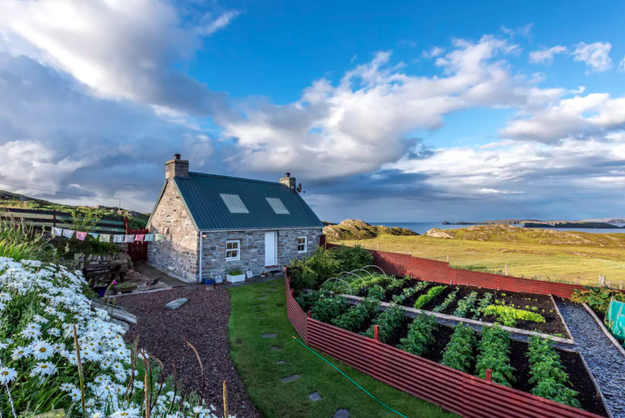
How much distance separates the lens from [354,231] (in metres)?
37.9

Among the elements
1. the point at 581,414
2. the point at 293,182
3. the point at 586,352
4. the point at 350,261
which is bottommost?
the point at 586,352

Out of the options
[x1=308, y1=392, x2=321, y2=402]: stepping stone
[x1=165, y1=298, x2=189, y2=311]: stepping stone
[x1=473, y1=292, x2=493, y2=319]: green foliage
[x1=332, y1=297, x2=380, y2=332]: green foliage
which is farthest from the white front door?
[x1=308, y1=392, x2=321, y2=402]: stepping stone

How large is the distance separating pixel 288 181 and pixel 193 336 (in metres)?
16.3

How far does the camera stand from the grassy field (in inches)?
707

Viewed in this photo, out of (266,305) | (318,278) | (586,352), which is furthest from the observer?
(318,278)

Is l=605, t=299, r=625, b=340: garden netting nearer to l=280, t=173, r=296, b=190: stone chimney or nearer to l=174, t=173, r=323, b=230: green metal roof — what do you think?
l=174, t=173, r=323, b=230: green metal roof

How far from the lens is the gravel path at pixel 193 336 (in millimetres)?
6207

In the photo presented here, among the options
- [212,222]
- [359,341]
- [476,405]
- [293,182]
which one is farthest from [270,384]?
[293,182]

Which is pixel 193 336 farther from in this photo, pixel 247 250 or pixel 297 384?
pixel 247 250

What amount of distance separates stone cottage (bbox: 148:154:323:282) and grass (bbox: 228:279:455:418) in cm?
656

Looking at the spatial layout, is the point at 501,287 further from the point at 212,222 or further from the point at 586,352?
the point at 212,222

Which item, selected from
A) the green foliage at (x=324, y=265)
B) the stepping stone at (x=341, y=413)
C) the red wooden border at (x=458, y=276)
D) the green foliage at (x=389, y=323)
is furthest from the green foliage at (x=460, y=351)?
the red wooden border at (x=458, y=276)

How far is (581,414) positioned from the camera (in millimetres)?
4551

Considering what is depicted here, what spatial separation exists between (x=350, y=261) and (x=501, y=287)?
302 inches
